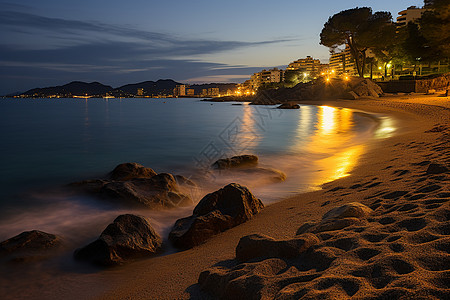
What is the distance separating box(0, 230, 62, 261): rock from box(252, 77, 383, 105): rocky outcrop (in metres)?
53.0

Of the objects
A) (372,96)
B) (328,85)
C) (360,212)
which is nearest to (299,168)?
(360,212)

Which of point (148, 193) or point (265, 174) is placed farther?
point (265, 174)

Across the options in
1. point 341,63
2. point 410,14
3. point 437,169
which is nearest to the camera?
point 437,169

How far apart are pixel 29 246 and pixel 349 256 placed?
5494 mm

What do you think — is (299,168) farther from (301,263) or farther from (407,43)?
(407,43)

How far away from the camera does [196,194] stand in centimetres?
957

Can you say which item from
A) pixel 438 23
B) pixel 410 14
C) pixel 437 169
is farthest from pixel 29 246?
pixel 410 14

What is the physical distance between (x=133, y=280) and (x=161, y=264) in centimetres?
A: 51

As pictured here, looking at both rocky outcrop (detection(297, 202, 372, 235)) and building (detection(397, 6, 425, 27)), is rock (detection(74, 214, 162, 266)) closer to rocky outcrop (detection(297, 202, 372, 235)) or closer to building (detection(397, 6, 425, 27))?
rocky outcrop (detection(297, 202, 372, 235))

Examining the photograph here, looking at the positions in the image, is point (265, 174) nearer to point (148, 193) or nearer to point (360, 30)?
point (148, 193)

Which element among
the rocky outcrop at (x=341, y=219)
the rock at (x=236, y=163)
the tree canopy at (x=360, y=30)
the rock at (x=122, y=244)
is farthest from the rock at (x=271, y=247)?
the tree canopy at (x=360, y=30)

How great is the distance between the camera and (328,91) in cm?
6319

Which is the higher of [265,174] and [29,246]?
[265,174]

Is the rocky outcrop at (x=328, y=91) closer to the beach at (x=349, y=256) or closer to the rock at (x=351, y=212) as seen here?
the beach at (x=349, y=256)
